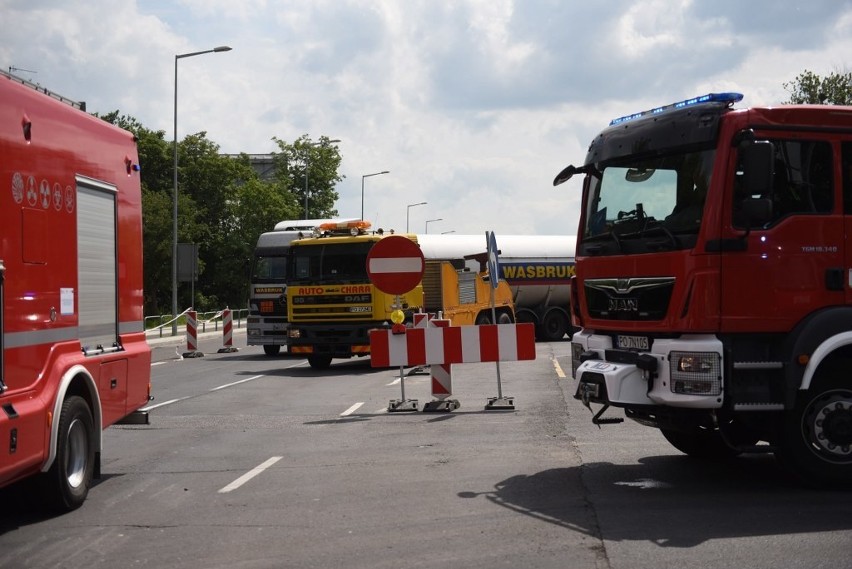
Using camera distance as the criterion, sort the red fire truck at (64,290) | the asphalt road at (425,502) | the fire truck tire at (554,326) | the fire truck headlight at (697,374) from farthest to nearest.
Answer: the fire truck tire at (554,326), the fire truck headlight at (697,374), the red fire truck at (64,290), the asphalt road at (425,502)

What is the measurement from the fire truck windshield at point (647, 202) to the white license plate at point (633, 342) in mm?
692

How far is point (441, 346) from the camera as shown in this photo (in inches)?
578

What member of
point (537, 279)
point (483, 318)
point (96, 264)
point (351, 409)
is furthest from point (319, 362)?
point (96, 264)

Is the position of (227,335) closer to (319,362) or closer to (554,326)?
(319,362)

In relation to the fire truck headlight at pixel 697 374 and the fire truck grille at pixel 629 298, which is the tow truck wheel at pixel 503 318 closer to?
the fire truck grille at pixel 629 298

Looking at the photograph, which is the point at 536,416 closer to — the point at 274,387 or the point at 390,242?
→ the point at 390,242

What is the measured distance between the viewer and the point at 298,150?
8781cm

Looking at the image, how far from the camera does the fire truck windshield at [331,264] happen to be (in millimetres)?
23125

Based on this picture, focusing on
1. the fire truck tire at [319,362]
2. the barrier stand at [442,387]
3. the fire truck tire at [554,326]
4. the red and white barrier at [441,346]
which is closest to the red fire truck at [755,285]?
the red and white barrier at [441,346]

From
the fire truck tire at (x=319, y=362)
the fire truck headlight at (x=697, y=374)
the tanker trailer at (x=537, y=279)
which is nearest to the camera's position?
the fire truck headlight at (x=697, y=374)

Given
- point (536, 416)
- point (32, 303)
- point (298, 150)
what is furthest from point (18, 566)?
point (298, 150)

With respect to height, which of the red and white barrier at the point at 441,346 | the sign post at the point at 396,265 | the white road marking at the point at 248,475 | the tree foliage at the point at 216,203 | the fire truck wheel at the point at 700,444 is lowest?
the white road marking at the point at 248,475

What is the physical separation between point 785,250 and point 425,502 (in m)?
3.23

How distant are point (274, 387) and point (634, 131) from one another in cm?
1145
